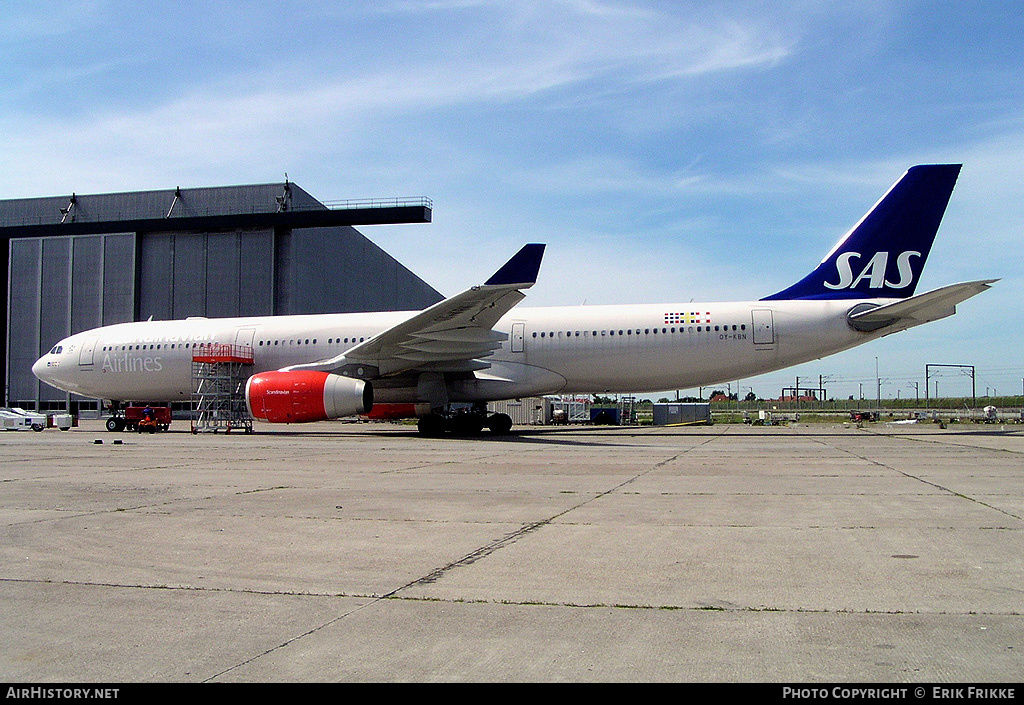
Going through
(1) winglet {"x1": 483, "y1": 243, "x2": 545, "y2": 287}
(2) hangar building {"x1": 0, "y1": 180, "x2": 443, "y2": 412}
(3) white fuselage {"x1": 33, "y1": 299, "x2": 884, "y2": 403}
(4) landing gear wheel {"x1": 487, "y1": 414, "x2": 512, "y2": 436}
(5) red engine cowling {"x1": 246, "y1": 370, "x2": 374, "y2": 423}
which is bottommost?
(4) landing gear wheel {"x1": 487, "y1": 414, "x2": 512, "y2": 436}

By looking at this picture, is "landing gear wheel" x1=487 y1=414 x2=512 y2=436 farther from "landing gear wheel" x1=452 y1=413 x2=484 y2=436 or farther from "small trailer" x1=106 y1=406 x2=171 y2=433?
"small trailer" x1=106 y1=406 x2=171 y2=433

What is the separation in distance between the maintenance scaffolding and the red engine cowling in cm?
413

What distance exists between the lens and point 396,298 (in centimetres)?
5988

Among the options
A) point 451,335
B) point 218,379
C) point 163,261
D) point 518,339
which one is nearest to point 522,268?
point 451,335

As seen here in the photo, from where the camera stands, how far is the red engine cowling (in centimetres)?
2012

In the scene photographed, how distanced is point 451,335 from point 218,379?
333 inches

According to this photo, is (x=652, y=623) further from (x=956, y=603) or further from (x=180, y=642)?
(x=180, y=642)

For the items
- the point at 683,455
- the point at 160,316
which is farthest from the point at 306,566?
the point at 160,316

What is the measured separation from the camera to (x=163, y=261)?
152ft

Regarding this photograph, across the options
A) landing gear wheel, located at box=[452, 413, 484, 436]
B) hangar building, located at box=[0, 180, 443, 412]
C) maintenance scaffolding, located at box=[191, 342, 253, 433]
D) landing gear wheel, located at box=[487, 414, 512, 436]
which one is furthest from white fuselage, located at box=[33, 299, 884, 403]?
hangar building, located at box=[0, 180, 443, 412]

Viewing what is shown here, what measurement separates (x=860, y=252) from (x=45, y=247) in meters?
47.0

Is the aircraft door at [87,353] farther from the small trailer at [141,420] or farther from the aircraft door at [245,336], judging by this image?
the aircraft door at [245,336]
